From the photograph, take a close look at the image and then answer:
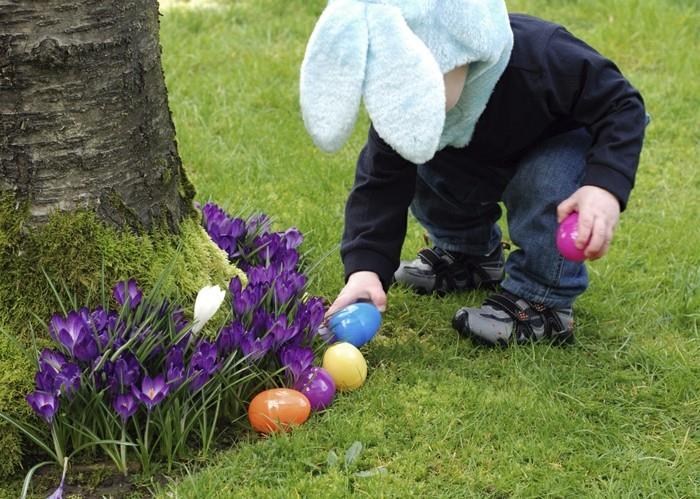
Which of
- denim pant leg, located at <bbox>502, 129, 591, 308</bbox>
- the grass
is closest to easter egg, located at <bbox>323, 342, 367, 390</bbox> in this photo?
the grass

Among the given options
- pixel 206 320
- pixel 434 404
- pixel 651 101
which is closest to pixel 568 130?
pixel 434 404

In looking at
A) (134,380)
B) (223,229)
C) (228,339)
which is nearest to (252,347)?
(228,339)

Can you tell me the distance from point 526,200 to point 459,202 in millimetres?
298

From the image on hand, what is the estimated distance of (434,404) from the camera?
2.55 m

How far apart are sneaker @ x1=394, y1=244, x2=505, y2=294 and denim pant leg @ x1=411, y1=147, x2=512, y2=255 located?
0.10 feet

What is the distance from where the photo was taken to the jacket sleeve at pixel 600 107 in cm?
260

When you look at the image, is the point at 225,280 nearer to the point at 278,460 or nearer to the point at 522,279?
the point at 278,460

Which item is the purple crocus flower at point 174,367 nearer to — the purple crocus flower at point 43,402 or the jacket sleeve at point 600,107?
the purple crocus flower at point 43,402

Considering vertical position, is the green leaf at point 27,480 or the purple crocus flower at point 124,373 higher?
the purple crocus flower at point 124,373

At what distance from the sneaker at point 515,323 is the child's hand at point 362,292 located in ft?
0.79

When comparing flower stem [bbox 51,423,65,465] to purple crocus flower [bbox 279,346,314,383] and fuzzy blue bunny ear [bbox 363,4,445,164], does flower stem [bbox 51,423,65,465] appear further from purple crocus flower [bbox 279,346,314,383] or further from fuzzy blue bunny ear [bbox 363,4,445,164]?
fuzzy blue bunny ear [bbox 363,4,445,164]

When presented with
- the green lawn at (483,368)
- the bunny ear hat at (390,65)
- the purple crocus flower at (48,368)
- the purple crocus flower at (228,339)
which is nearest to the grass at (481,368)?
the green lawn at (483,368)

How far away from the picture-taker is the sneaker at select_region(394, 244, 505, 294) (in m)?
3.24

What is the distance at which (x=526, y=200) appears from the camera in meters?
2.89
